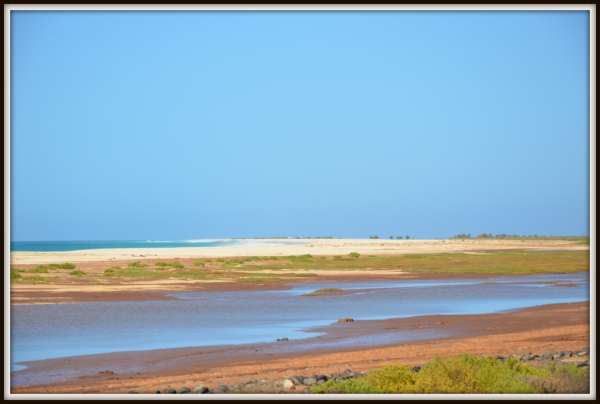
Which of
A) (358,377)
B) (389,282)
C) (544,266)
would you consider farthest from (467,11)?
(544,266)

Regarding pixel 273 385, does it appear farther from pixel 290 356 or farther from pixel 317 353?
pixel 317 353

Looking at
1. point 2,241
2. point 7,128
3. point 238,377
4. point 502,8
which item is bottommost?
point 238,377

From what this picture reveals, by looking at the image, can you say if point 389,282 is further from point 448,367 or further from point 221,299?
point 448,367

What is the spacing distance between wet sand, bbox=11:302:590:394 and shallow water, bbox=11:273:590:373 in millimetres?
892

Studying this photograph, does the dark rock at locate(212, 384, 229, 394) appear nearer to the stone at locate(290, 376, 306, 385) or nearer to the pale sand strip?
the stone at locate(290, 376, 306, 385)

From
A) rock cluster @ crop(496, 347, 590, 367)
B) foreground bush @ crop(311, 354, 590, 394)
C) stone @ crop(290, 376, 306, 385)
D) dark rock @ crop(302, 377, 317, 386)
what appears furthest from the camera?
rock cluster @ crop(496, 347, 590, 367)

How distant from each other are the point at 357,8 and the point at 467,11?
178 centimetres

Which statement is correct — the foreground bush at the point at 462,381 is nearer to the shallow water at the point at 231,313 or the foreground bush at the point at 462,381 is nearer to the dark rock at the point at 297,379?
the dark rock at the point at 297,379

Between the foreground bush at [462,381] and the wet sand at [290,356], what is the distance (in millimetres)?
1642

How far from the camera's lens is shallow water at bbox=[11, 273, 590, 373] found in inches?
682

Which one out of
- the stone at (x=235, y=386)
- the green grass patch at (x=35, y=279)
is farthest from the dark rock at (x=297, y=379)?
the green grass patch at (x=35, y=279)

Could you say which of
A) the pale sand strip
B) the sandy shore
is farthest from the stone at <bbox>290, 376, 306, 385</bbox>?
the pale sand strip

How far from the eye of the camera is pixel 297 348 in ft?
52.2

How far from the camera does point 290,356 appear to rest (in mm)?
14852
